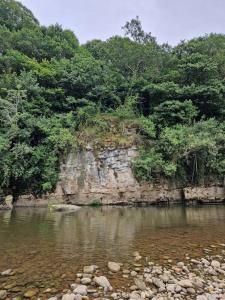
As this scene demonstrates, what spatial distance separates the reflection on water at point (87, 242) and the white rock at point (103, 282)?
636 mm

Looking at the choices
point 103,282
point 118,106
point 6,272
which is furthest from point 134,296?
point 118,106

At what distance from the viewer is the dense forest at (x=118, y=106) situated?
1964 centimetres

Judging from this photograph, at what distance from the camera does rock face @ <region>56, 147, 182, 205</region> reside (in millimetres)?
19484

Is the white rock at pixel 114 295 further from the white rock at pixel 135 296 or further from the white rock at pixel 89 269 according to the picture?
the white rock at pixel 89 269

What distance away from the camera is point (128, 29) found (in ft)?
107

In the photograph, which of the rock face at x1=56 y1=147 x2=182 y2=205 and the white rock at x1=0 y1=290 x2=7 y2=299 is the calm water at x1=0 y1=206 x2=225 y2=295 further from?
the rock face at x1=56 y1=147 x2=182 y2=205

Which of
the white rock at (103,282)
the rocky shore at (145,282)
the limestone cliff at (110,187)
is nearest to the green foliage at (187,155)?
the limestone cliff at (110,187)

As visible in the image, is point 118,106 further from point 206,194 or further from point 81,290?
point 81,290

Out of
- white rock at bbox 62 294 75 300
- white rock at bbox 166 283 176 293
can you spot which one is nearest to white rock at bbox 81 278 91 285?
white rock at bbox 62 294 75 300

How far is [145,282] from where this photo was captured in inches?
213

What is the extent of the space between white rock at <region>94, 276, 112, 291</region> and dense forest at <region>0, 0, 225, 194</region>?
45.7ft

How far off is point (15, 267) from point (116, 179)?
13.8 metres

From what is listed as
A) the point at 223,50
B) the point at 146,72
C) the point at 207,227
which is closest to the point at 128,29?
the point at 146,72

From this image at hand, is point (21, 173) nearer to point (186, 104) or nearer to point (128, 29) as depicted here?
point (186, 104)
